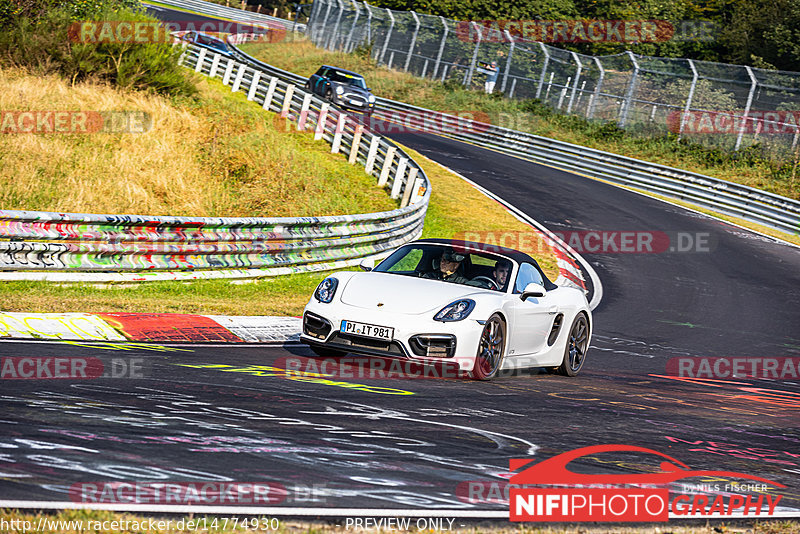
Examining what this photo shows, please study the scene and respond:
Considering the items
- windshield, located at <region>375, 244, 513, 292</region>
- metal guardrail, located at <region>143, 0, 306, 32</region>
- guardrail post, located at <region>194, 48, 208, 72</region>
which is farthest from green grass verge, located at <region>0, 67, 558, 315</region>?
metal guardrail, located at <region>143, 0, 306, 32</region>

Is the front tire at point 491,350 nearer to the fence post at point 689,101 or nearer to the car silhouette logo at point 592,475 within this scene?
the car silhouette logo at point 592,475

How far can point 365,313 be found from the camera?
8328 millimetres

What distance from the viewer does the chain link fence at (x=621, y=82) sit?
110ft

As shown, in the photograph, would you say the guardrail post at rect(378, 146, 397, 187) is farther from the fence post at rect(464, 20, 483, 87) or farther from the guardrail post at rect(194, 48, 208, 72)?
the fence post at rect(464, 20, 483, 87)

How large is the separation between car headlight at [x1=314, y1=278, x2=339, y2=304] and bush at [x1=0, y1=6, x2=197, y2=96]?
1737 cm

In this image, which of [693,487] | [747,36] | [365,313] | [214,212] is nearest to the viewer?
[693,487]

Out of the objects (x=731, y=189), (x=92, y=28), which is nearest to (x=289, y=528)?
(x=92, y=28)

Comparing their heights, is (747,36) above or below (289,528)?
above

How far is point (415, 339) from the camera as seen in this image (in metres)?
8.21

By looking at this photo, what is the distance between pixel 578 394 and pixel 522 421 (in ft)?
6.93

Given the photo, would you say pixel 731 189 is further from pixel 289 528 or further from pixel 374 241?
pixel 289 528

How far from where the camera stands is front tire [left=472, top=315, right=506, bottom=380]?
8.52 meters

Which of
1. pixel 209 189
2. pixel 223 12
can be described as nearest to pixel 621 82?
pixel 209 189

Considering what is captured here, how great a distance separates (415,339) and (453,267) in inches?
64.6
